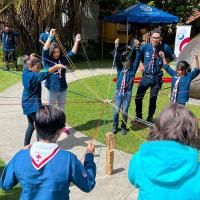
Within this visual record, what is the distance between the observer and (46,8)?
14781 millimetres

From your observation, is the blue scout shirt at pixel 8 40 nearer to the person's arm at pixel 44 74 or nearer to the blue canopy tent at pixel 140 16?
the blue canopy tent at pixel 140 16

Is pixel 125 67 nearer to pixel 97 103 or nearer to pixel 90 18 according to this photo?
pixel 97 103

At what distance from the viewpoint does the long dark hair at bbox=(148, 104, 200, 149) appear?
7.77 ft

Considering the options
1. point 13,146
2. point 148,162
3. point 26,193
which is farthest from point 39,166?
point 13,146

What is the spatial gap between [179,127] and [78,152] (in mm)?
4146

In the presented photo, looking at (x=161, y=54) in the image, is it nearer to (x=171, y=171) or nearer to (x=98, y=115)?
(x=98, y=115)

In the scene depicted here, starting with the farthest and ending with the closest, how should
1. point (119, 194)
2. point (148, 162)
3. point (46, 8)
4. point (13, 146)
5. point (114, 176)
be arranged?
1. point (46, 8)
2. point (13, 146)
3. point (114, 176)
4. point (119, 194)
5. point (148, 162)

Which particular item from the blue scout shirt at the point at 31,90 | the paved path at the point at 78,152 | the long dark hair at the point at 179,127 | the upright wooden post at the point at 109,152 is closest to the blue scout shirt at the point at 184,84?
the paved path at the point at 78,152

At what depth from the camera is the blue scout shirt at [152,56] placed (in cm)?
752

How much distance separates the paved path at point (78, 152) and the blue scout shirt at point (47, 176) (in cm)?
213

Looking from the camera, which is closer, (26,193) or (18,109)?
(26,193)

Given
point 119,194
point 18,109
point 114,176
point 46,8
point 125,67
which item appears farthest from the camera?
point 46,8

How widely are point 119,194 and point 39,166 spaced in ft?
8.14

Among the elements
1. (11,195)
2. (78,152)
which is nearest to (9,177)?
(11,195)
